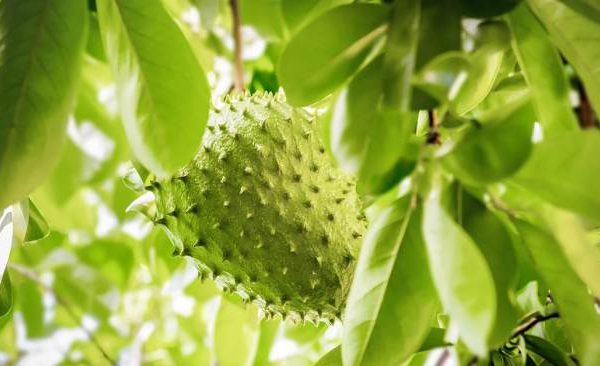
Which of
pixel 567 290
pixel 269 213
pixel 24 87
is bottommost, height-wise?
pixel 269 213

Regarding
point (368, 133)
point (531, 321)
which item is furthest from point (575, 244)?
point (531, 321)

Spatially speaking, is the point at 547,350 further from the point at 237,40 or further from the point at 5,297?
the point at 237,40

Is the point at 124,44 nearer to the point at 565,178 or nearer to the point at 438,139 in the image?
the point at 438,139

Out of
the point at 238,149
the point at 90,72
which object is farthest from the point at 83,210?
the point at 238,149

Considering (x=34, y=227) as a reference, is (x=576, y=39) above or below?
above

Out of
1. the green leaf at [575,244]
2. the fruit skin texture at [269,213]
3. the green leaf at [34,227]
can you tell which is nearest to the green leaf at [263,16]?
the fruit skin texture at [269,213]

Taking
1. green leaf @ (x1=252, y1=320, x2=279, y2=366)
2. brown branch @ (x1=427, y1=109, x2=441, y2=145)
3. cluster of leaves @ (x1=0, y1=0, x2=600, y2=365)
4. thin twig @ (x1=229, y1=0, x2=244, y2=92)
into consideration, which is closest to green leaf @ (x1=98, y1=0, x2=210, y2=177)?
cluster of leaves @ (x1=0, y1=0, x2=600, y2=365)

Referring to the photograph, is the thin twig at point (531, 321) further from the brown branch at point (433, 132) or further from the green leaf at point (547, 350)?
the brown branch at point (433, 132)
